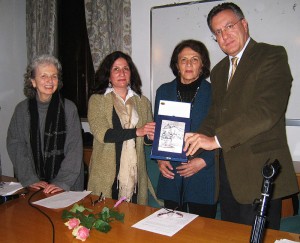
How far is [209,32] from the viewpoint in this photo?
371 centimetres

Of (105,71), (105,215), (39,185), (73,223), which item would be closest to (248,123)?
(105,215)

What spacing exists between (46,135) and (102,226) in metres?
1.18

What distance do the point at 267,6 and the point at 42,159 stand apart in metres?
2.84

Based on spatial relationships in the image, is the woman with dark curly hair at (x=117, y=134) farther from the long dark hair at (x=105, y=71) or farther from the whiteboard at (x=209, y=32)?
the whiteboard at (x=209, y=32)

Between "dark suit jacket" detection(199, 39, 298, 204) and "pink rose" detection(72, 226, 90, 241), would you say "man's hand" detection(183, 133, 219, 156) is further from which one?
"pink rose" detection(72, 226, 90, 241)

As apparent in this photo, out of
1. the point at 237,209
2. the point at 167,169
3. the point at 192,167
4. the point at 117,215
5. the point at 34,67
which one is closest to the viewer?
the point at 117,215

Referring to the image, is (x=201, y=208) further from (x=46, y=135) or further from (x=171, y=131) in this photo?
(x=46, y=135)

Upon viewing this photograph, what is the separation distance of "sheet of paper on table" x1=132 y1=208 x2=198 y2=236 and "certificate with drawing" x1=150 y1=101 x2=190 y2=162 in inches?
15.6

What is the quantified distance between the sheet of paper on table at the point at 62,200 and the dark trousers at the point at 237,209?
34.5 inches

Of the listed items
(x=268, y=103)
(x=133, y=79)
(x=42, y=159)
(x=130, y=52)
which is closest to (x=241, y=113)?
(x=268, y=103)

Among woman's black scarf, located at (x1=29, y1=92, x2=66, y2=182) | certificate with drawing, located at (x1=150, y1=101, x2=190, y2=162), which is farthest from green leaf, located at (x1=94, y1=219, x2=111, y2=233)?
woman's black scarf, located at (x1=29, y1=92, x2=66, y2=182)

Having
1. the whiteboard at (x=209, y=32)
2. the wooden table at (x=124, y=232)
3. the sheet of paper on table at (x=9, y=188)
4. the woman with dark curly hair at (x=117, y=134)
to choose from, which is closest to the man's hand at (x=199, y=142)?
the wooden table at (x=124, y=232)

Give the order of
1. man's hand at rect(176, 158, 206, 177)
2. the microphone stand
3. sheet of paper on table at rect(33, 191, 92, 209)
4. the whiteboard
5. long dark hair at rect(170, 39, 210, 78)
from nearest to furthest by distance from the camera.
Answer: the microphone stand
sheet of paper on table at rect(33, 191, 92, 209)
man's hand at rect(176, 158, 206, 177)
long dark hair at rect(170, 39, 210, 78)
the whiteboard

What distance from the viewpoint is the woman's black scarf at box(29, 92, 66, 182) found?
2.41m
